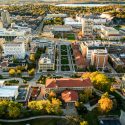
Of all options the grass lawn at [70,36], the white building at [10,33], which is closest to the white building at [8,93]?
the white building at [10,33]

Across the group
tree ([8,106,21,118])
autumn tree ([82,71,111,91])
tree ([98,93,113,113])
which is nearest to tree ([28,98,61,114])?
tree ([8,106,21,118])

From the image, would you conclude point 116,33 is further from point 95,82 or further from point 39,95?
point 39,95

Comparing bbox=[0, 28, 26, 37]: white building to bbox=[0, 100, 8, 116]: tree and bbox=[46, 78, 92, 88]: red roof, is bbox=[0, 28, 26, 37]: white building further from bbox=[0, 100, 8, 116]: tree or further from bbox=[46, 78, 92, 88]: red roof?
bbox=[0, 100, 8, 116]: tree

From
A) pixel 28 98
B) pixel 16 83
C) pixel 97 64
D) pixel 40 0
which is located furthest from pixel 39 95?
pixel 40 0

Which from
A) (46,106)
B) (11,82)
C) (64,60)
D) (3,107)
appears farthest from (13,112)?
(64,60)

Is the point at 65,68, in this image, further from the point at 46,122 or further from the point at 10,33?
the point at 10,33

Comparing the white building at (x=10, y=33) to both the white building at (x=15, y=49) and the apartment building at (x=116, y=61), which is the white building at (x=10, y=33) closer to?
the white building at (x=15, y=49)
